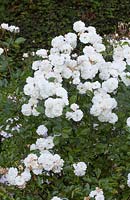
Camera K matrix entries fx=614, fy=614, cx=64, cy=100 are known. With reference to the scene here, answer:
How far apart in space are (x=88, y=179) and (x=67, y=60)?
63 centimetres

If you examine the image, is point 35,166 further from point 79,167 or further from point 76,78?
point 76,78

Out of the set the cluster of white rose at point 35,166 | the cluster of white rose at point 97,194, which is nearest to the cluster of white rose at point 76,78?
the cluster of white rose at point 35,166

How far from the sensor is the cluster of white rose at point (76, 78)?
2900 millimetres

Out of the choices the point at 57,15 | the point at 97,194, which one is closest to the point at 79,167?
the point at 97,194

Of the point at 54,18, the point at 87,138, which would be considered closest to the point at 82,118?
the point at 87,138

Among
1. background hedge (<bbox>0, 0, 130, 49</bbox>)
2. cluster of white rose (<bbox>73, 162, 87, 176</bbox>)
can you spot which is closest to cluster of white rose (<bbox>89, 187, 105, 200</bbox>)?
cluster of white rose (<bbox>73, 162, 87, 176</bbox>)

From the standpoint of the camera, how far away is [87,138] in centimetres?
300

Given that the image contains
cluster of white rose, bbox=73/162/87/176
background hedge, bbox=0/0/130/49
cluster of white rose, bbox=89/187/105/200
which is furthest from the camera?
background hedge, bbox=0/0/130/49

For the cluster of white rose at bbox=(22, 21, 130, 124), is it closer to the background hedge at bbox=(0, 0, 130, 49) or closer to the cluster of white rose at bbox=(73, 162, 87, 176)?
the cluster of white rose at bbox=(73, 162, 87, 176)

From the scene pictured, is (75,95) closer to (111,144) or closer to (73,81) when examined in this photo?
(73,81)

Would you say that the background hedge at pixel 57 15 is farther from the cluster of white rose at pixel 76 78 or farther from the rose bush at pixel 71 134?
the rose bush at pixel 71 134

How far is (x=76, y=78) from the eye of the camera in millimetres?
3055

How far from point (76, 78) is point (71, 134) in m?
0.29

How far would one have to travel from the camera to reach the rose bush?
2852mm
